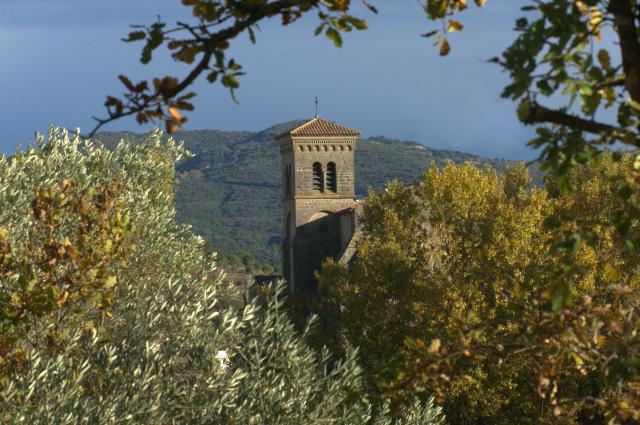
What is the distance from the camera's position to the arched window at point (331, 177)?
72500 millimetres

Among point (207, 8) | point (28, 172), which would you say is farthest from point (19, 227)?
point (207, 8)

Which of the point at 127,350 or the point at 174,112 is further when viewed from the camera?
the point at 127,350

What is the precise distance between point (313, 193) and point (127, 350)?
198 ft

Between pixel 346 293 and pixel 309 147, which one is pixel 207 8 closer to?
pixel 346 293

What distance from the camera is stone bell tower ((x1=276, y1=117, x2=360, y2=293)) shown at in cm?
6881

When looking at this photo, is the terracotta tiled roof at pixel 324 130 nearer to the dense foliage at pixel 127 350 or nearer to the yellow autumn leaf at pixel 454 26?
the dense foliage at pixel 127 350

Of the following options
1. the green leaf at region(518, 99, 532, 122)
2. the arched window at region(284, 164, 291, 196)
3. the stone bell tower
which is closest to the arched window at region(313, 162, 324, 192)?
the stone bell tower

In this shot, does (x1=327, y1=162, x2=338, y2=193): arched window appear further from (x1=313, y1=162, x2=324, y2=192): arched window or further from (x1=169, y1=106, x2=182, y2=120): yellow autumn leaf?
(x1=169, y1=106, x2=182, y2=120): yellow autumn leaf

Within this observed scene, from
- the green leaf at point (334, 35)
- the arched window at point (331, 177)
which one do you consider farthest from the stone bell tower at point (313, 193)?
the green leaf at point (334, 35)

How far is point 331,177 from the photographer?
72875 mm

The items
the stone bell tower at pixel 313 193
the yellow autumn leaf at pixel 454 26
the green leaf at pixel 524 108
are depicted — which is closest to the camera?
the green leaf at pixel 524 108

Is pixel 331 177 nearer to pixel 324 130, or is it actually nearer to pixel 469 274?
pixel 324 130

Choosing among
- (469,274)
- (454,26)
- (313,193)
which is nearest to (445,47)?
(454,26)

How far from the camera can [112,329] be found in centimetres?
1272
